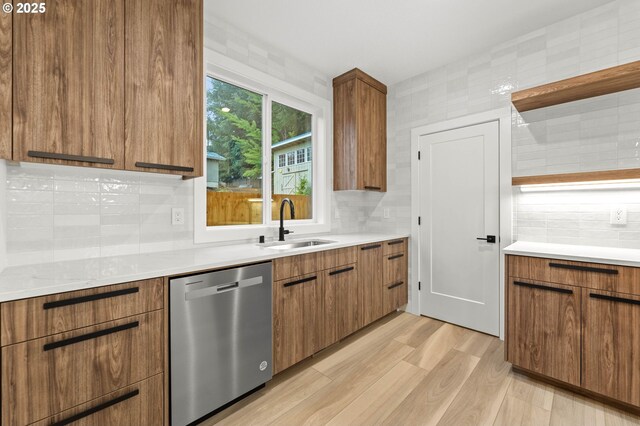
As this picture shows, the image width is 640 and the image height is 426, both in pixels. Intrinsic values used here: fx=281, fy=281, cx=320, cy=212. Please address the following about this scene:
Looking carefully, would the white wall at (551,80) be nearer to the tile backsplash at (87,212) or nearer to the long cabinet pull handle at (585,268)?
the long cabinet pull handle at (585,268)

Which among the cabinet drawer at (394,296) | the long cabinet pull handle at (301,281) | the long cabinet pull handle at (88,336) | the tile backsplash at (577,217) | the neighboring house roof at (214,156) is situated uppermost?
the neighboring house roof at (214,156)

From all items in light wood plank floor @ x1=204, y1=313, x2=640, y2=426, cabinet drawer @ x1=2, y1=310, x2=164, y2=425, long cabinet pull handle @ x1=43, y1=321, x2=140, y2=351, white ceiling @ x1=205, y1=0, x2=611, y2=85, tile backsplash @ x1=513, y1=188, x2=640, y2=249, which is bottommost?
light wood plank floor @ x1=204, y1=313, x2=640, y2=426

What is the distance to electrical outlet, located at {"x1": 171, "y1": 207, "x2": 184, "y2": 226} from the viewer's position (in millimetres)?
1978

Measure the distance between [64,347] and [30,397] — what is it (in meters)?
0.19

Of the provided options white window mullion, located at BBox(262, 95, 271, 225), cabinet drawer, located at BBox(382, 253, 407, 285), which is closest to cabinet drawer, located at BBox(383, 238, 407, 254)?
cabinet drawer, located at BBox(382, 253, 407, 285)

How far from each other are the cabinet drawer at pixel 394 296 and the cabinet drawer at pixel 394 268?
0.17 feet

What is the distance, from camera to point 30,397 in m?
1.06

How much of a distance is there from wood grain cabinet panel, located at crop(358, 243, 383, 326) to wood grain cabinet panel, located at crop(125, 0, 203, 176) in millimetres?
1597

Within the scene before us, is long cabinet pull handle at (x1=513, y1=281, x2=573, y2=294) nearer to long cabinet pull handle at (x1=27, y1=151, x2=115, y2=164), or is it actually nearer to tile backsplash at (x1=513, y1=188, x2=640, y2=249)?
tile backsplash at (x1=513, y1=188, x2=640, y2=249)

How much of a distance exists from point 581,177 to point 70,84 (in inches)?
123

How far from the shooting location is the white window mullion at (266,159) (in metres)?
2.70

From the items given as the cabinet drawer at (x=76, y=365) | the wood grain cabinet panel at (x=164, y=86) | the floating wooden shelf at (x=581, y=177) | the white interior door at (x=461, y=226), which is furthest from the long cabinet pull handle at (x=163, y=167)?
the floating wooden shelf at (x=581, y=177)

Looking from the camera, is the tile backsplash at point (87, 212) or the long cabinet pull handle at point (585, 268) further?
the long cabinet pull handle at point (585, 268)

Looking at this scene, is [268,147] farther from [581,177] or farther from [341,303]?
[581,177]
